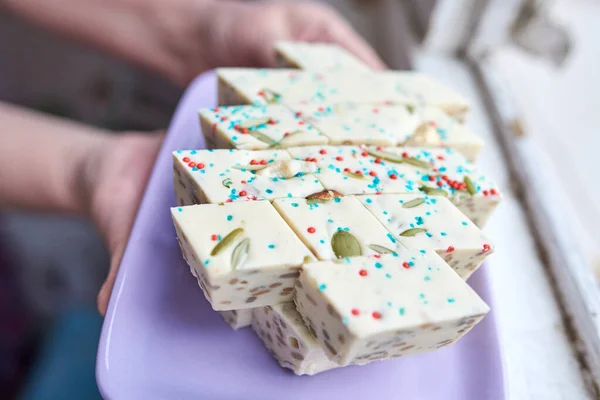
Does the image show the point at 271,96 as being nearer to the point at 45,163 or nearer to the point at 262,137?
the point at 262,137

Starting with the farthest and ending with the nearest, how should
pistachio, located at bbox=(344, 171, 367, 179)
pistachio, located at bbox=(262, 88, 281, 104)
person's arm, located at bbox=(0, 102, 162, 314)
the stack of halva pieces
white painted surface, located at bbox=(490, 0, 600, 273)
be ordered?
white painted surface, located at bbox=(490, 0, 600, 273) < person's arm, located at bbox=(0, 102, 162, 314) < pistachio, located at bbox=(262, 88, 281, 104) < pistachio, located at bbox=(344, 171, 367, 179) < the stack of halva pieces

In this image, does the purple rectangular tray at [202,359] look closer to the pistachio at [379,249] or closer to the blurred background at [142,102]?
the pistachio at [379,249]

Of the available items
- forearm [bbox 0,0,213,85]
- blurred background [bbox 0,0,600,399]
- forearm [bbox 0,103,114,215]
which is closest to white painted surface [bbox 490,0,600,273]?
blurred background [bbox 0,0,600,399]

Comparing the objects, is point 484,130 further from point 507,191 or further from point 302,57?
point 302,57

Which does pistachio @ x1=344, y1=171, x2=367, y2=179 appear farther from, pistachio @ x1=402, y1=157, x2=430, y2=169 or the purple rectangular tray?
the purple rectangular tray

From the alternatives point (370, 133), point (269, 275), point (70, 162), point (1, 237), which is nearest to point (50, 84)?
point (1, 237)

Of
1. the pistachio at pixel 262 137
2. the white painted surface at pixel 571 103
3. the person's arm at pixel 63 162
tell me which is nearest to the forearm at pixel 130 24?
the person's arm at pixel 63 162

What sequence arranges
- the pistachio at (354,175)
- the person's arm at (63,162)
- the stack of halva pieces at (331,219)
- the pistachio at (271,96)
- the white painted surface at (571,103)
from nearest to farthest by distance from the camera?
1. the stack of halva pieces at (331,219)
2. the pistachio at (354,175)
3. the pistachio at (271,96)
4. the person's arm at (63,162)
5. the white painted surface at (571,103)
